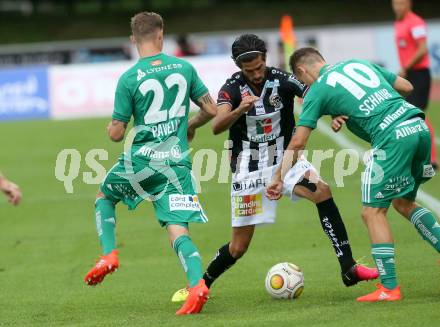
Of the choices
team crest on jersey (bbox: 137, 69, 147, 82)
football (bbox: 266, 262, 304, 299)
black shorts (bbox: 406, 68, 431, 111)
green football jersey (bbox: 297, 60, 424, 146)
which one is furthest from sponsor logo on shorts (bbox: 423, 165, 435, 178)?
black shorts (bbox: 406, 68, 431, 111)

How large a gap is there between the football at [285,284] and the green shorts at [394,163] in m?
0.97

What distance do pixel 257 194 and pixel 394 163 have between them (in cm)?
142

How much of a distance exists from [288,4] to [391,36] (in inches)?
777

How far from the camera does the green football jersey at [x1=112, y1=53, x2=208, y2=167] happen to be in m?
7.38

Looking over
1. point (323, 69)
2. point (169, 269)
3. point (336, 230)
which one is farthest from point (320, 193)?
point (169, 269)

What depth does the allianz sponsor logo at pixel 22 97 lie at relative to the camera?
2550cm

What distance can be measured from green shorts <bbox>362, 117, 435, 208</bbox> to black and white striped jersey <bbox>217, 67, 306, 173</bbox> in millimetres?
1063

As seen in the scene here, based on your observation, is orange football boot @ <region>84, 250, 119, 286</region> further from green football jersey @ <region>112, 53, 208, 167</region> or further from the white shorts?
the white shorts

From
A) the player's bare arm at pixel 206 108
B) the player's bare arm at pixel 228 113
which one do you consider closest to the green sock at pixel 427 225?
the player's bare arm at pixel 228 113

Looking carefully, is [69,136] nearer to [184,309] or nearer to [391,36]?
[391,36]

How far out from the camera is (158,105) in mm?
7438

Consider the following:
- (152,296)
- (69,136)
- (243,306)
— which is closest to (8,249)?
(152,296)

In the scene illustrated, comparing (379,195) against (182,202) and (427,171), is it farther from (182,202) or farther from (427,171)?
(182,202)

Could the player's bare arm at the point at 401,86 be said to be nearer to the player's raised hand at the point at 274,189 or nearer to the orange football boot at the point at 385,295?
the player's raised hand at the point at 274,189
